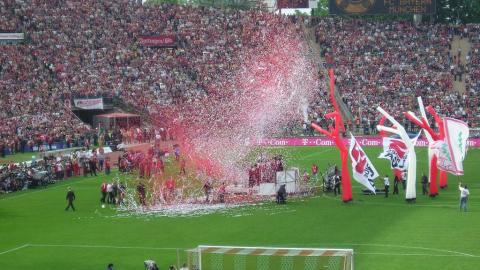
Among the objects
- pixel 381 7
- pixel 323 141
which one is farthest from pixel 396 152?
pixel 381 7

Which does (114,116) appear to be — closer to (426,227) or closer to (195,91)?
(195,91)

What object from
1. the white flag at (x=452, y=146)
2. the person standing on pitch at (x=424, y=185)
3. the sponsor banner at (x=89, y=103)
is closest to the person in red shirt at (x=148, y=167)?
the person standing on pitch at (x=424, y=185)

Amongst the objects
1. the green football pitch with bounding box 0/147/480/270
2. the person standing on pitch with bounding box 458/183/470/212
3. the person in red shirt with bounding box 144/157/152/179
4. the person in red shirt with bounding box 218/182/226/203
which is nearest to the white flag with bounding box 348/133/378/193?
the green football pitch with bounding box 0/147/480/270

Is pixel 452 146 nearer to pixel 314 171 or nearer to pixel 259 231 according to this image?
pixel 314 171

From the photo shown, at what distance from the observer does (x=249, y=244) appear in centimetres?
2992

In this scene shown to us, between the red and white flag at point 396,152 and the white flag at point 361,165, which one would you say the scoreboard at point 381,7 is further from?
the white flag at point 361,165

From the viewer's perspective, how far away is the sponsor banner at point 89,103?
66375 millimetres

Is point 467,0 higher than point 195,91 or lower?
Answer: higher

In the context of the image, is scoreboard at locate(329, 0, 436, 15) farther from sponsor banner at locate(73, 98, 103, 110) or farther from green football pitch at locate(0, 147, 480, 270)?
green football pitch at locate(0, 147, 480, 270)

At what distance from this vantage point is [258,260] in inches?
1013

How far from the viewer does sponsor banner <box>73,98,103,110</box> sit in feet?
218

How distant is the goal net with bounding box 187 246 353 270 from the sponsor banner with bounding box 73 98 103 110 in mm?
41534

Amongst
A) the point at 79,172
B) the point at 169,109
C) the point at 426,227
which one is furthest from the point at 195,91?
the point at 426,227

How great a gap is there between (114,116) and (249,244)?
3620cm
